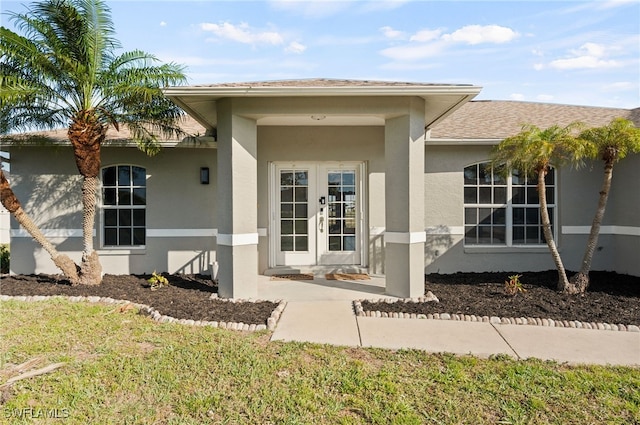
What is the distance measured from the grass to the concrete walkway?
0.87ft

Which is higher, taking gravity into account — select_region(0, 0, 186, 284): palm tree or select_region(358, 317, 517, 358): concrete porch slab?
select_region(0, 0, 186, 284): palm tree

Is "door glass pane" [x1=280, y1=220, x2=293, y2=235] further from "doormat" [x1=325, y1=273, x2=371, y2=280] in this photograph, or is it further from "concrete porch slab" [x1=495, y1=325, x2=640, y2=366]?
"concrete porch slab" [x1=495, y1=325, x2=640, y2=366]

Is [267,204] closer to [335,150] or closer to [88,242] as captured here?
[335,150]

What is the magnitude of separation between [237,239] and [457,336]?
369 centimetres

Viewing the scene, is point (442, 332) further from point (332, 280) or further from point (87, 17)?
point (87, 17)

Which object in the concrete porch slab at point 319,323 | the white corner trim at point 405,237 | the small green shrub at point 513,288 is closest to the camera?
the concrete porch slab at point 319,323

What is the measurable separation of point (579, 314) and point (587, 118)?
22.0 ft

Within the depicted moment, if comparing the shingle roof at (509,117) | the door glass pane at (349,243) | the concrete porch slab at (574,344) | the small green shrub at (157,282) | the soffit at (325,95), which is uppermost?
the shingle roof at (509,117)

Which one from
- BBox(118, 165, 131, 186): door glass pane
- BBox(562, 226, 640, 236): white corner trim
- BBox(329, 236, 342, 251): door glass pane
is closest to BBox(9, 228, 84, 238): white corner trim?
BBox(118, 165, 131, 186): door glass pane

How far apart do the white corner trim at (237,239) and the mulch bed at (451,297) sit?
3.24 ft

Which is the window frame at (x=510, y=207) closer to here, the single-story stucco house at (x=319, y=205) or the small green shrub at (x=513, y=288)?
the single-story stucco house at (x=319, y=205)

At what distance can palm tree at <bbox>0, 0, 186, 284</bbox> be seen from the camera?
6.31 m

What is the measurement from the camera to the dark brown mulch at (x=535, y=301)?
18.0 feet

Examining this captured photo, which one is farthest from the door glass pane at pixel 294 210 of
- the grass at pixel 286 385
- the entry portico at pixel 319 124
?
the grass at pixel 286 385
